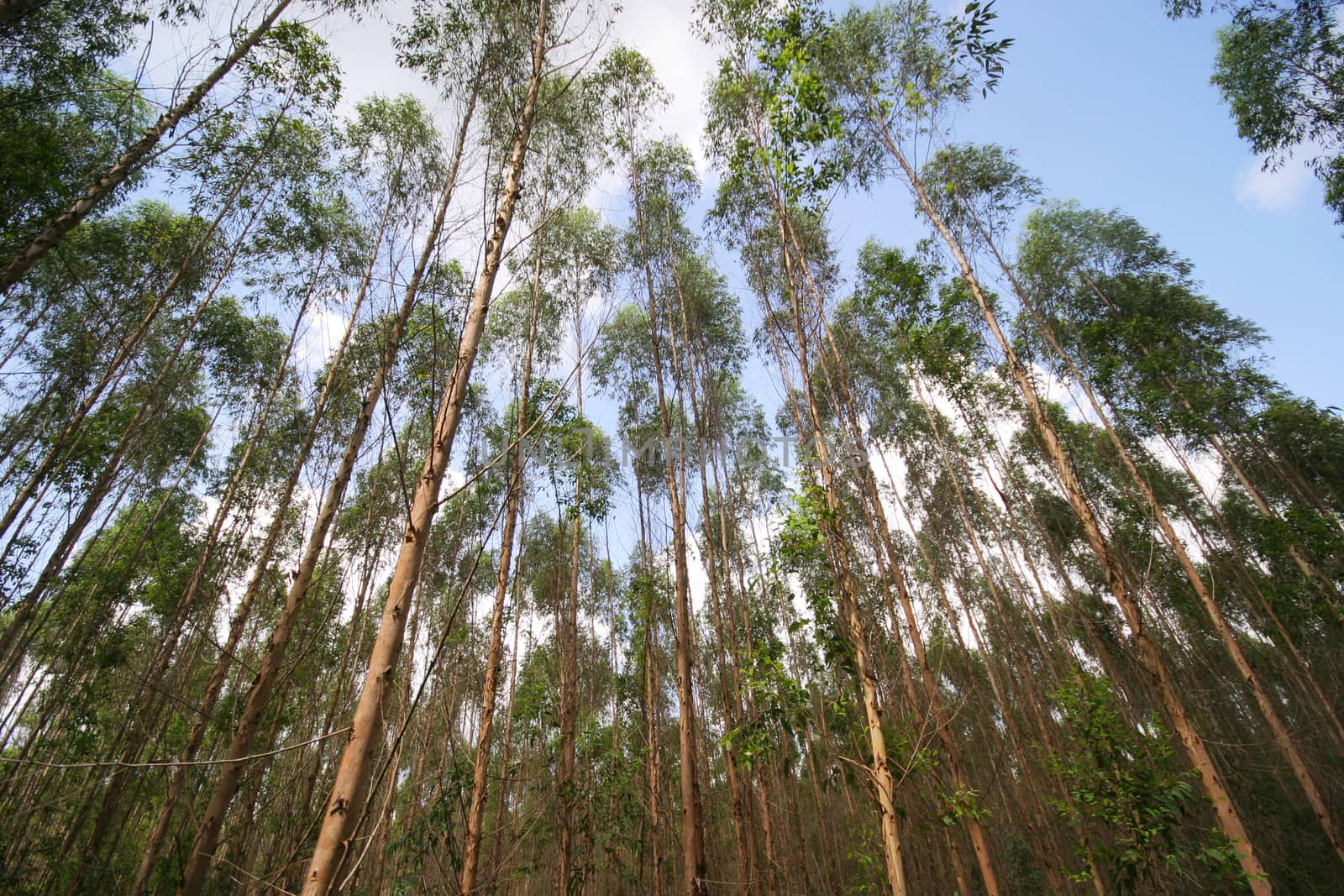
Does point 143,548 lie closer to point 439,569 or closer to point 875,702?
point 439,569

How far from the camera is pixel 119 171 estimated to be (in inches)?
138

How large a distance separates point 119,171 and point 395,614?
4.21m

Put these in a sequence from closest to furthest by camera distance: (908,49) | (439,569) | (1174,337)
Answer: (908,49) → (1174,337) → (439,569)

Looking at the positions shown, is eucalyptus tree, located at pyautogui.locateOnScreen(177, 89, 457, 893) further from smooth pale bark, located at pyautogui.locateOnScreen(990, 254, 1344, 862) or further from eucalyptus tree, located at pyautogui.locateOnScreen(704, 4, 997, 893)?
smooth pale bark, located at pyautogui.locateOnScreen(990, 254, 1344, 862)

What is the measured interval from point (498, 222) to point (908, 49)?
24.5 ft

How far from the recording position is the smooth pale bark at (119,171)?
296 cm

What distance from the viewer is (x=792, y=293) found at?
12.8 feet

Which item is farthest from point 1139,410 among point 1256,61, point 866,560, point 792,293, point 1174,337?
point 792,293

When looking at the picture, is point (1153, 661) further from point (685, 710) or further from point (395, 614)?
point (395, 614)

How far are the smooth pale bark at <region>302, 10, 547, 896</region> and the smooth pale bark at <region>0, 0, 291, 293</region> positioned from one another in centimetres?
261

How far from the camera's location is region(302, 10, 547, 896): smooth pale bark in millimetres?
1312

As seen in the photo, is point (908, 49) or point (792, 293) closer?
point (792, 293)

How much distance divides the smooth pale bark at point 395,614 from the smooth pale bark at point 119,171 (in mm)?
2608

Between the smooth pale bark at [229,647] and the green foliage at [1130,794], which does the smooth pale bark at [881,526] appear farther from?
the smooth pale bark at [229,647]
